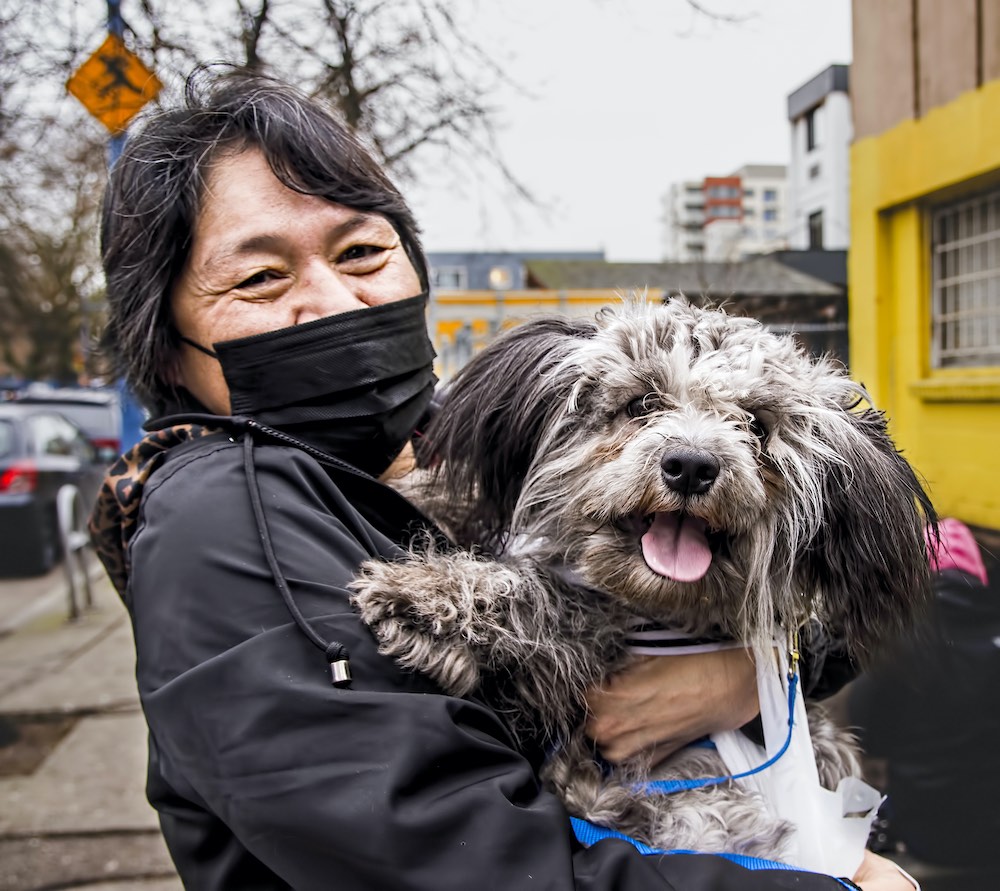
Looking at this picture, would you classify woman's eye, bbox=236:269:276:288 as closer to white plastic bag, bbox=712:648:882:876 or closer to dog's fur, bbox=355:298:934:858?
dog's fur, bbox=355:298:934:858

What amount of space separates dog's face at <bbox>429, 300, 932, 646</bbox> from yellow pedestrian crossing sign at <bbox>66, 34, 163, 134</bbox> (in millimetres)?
3726

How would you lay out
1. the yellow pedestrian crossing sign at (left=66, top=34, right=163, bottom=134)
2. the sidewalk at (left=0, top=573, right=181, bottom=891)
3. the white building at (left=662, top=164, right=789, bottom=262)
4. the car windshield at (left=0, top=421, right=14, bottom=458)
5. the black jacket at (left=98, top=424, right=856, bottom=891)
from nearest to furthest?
the black jacket at (left=98, top=424, right=856, bottom=891) < the sidewalk at (left=0, top=573, right=181, bottom=891) < the yellow pedestrian crossing sign at (left=66, top=34, right=163, bottom=134) < the white building at (left=662, top=164, right=789, bottom=262) < the car windshield at (left=0, top=421, right=14, bottom=458)

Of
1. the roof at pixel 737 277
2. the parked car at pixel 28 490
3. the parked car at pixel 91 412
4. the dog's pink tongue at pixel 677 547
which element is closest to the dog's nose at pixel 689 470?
the dog's pink tongue at pixel 677 547

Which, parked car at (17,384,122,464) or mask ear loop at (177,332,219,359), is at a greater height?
mask ear loop at (177,332,219,359)

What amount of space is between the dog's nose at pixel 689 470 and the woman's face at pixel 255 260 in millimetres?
736

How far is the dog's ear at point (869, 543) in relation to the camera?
4.78 feet

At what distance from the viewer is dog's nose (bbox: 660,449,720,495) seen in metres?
1.32

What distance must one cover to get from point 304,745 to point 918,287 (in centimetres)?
401

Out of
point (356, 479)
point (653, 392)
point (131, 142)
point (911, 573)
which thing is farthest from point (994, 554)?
point (131, 142)

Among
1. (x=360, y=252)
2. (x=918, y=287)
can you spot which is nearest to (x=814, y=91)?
(x=918, y=287)

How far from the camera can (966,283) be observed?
412cm

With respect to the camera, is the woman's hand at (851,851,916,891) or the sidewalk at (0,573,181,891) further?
the sidewalk at (0,573,181,891)

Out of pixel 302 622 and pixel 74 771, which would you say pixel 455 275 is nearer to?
pixel 74 771

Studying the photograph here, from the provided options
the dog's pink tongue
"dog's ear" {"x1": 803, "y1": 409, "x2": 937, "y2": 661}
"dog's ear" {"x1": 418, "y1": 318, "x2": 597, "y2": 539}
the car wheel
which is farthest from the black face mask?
the car wheel
